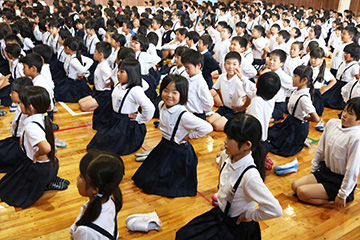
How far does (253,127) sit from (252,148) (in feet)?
0.49

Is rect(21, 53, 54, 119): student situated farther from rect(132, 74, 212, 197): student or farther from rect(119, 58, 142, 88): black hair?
rect(132, 74, 212, 197): student

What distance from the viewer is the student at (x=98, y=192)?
185cm

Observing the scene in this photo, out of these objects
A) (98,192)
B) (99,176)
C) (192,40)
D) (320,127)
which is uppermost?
(192,40)

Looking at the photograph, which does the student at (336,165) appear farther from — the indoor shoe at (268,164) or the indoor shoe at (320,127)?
the indoor shoe at (320,127)

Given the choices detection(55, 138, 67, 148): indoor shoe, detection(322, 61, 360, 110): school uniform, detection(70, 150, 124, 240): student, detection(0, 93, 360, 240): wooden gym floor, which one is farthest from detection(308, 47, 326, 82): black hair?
detection(70, 150, 124, 240): student

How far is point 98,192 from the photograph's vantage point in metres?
1.91

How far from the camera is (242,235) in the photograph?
2.35 metres

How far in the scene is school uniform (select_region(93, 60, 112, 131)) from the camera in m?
4.82

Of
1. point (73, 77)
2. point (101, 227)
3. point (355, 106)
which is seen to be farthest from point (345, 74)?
point (101, 227)

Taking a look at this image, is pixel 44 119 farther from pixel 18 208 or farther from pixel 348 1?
pixel 348 1

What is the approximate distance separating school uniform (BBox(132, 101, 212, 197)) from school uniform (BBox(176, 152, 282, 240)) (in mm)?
846

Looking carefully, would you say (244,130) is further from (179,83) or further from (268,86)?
(268,86)

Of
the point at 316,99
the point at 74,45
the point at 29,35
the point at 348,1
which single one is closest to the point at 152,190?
the point at 74,45

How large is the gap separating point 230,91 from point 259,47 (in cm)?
396
